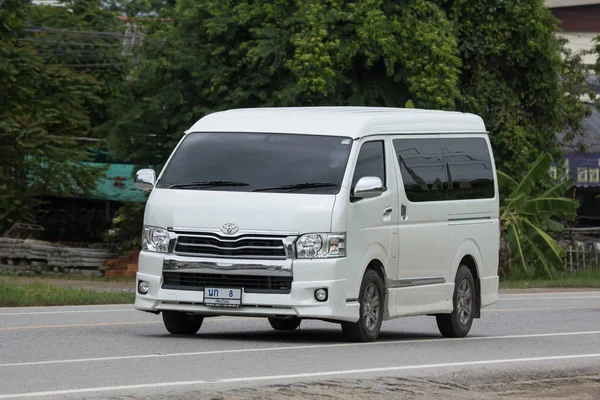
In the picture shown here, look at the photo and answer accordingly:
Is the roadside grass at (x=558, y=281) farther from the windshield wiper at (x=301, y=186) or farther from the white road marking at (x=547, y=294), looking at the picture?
the windshield wiper at (x=301, y=186)

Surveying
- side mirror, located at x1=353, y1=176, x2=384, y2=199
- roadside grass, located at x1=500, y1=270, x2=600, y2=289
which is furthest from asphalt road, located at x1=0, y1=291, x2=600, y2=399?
roadside grass, located at x1=500, y1=270, x2=600, y2=289

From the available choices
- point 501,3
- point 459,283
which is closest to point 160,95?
point 501,3

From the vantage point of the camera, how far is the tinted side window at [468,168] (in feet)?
51.8

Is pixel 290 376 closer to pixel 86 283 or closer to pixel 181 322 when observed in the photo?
pixel 181 322

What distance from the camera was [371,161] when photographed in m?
14.1

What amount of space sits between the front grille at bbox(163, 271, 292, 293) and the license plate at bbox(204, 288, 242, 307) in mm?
44

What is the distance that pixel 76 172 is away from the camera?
129 ft

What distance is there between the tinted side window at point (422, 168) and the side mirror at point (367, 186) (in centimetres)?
116

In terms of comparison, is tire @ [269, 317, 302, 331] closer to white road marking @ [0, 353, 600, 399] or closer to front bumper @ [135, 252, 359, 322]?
front bumper @ [135, 252, 359, 322]

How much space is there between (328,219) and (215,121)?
2.12m

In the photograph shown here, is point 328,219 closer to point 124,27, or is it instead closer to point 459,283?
point 459,283

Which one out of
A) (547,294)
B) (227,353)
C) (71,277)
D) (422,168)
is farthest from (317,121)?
(71,277)

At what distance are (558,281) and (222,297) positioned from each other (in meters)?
21.6

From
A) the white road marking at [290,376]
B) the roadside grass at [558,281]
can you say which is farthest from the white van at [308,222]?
the roadside grass at [558,281]
